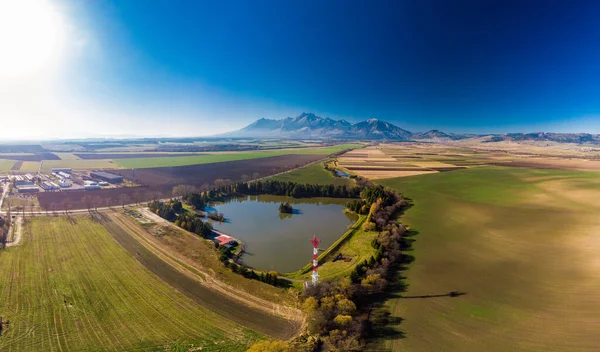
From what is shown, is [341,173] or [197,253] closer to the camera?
[197,253]

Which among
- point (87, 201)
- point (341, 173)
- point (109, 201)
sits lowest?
point (109, 201)

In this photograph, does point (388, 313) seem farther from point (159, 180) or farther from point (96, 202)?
point (159, 180)

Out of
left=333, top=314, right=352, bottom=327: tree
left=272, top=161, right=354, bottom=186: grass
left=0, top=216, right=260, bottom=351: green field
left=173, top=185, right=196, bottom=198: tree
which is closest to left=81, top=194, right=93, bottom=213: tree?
left=173, top=185, right=196, bottom=198: tree

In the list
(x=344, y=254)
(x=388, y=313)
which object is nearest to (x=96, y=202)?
(x=344, y=254)

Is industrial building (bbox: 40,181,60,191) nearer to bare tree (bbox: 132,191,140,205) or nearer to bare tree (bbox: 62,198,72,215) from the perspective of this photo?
bare tree (bbox: 62,198,72,215)

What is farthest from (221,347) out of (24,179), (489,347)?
(24,179)

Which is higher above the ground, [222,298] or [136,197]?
[136,197]

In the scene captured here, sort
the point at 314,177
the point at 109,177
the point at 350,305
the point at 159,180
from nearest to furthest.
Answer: the point at 350,305, the point at 109,177, the point at 159,180, the point at 314,177

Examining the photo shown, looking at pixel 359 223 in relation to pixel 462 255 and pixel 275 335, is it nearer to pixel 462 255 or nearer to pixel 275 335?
pixel 462 255
